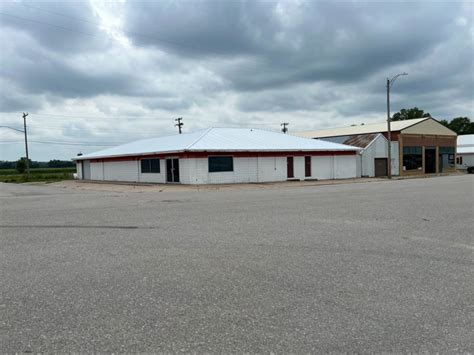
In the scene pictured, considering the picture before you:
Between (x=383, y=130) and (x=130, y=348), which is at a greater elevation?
(x=383, y=130)

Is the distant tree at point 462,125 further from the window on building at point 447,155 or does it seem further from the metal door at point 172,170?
the metal door at point 172,170

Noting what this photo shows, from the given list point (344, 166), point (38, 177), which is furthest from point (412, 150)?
point (38, 177)

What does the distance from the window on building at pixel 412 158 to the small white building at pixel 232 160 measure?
10.7 m

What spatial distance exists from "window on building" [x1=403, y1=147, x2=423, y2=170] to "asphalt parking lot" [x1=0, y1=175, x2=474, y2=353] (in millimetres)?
41673

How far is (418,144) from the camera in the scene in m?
51.4

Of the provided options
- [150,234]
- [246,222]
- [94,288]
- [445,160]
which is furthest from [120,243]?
[445,160]

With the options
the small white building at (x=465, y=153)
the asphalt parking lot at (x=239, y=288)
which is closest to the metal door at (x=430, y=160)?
the small white building at (x=465, y=153)

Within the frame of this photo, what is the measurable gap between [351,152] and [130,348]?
39.9 m

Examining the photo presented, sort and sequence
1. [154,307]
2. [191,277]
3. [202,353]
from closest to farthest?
[202,353] → [154,307] → [191,277]

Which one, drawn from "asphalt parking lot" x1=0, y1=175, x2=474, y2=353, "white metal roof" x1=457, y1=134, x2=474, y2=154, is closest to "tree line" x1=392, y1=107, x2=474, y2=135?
"white metal roof" x1=457, y1=134, x2=474, y2=154

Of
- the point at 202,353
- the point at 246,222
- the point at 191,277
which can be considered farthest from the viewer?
the point at 246,222

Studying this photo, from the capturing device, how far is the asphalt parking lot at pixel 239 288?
12.9 feet

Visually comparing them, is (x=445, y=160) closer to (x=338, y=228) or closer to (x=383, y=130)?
(x=383, y=130)

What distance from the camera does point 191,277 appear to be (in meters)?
5.85
